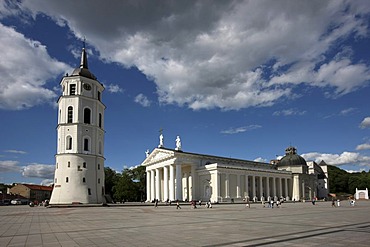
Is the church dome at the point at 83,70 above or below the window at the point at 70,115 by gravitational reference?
above

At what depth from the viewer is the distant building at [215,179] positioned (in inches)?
2832

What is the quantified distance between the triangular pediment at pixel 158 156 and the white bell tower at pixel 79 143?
1972cm

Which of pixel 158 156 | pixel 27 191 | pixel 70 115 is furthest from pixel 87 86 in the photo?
pixel 27 191

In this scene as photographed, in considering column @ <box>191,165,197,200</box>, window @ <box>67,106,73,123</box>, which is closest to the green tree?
column @ <box>191,165,197,200</box>

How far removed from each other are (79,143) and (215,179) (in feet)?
105

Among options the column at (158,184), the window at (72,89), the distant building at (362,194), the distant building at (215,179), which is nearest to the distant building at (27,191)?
the distant building at (215,179)

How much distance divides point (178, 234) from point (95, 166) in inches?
1662

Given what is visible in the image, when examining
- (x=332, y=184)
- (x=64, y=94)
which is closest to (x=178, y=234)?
(x=64, y=94)

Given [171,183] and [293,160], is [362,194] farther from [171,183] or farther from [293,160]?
[171,183]

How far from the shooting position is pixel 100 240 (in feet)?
41.5

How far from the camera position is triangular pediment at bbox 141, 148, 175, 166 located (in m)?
73.2

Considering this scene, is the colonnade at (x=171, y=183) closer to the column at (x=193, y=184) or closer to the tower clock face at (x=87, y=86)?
the column at (x=193, y=184)

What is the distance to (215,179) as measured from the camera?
7131cm

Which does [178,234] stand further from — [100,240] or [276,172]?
[276,172]
